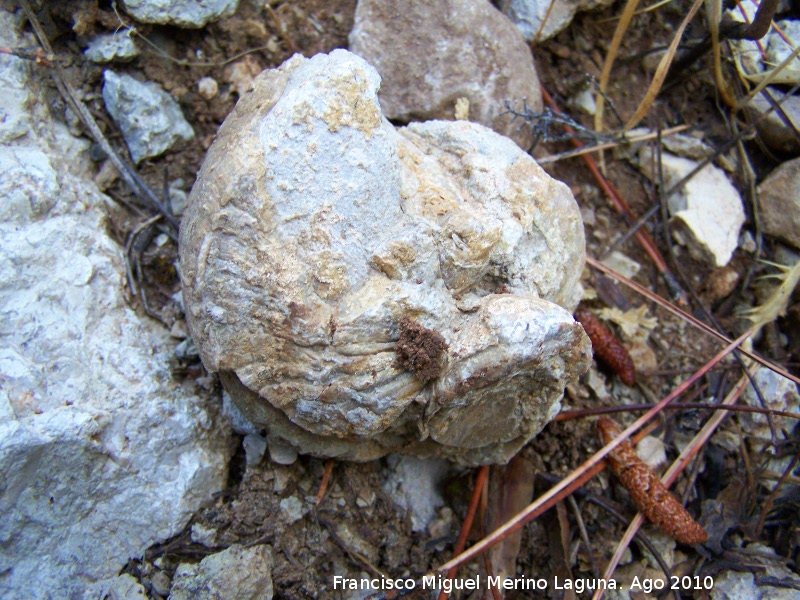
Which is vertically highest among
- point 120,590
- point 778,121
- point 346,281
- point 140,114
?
point 778,121

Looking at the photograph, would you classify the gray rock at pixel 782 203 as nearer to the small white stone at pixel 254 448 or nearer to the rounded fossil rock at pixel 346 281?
the rounded fossil rock at pixel 346 281

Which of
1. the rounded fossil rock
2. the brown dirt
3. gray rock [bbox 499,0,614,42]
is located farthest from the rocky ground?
the brown dirt

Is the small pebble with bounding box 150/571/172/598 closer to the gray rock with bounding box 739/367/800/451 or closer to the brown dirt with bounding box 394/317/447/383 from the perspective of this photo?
the brown dirt with bounding box 394/317/447/383

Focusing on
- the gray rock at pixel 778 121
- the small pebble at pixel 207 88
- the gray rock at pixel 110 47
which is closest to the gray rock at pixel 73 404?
the gray rock at pixel 110 47

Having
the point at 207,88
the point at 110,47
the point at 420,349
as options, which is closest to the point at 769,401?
the point at 420,349

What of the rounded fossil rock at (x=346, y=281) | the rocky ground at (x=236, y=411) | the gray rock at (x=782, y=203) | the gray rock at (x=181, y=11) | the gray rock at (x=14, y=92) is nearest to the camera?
the rounded fossil rock at (x=346, y=281)

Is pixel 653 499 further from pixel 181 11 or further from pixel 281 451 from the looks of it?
pixel 181 11

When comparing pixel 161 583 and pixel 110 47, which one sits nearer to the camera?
pixel 161 583
